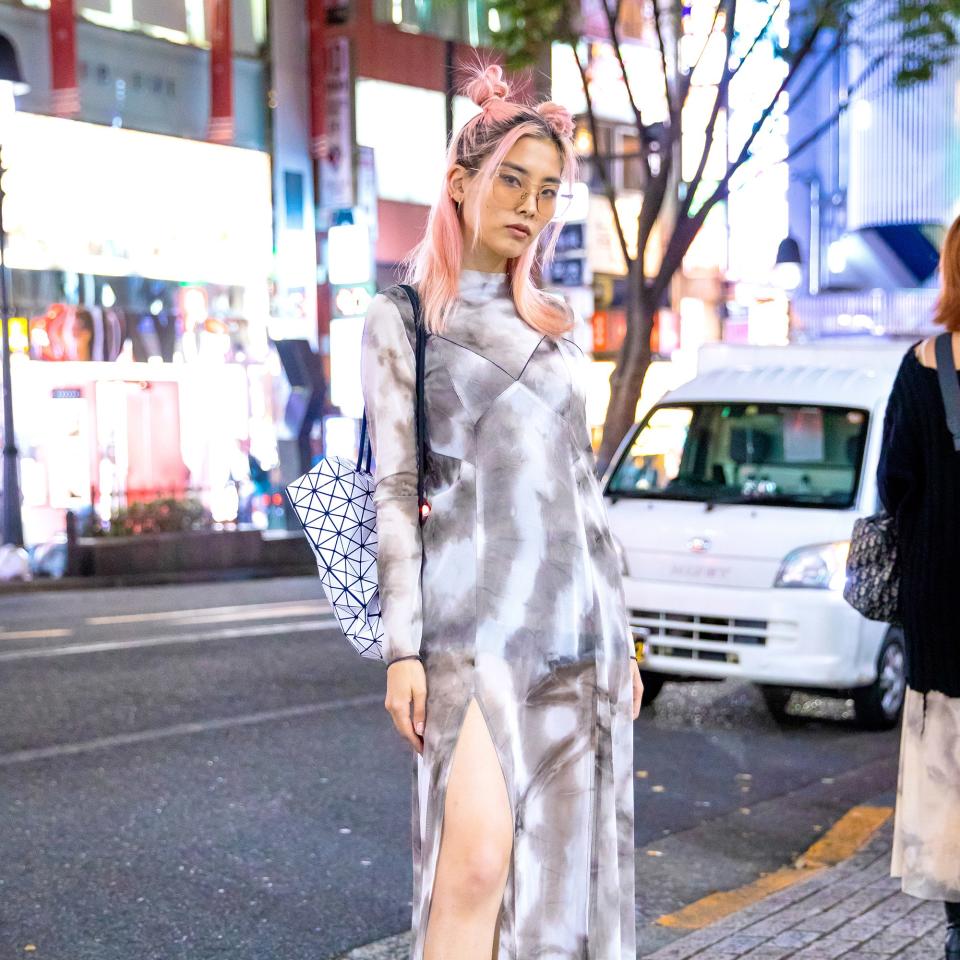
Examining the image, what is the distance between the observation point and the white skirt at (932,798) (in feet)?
12.3

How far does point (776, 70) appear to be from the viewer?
1662 cm

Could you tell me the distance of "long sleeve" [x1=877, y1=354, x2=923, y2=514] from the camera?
373 cm

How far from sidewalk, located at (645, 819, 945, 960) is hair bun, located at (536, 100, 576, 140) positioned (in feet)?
7.90

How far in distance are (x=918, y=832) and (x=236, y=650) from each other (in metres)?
7.47

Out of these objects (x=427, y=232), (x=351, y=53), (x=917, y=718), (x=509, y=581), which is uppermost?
(x=351, y=53)

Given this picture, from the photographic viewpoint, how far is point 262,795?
644 cm

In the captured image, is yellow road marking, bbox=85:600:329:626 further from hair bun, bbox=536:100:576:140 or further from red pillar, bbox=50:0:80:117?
red pillar, bbox=50:0:80:117

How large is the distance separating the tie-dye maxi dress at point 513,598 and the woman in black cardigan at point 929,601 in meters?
1.18

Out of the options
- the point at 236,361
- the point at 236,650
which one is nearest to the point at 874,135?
the point at 236,361

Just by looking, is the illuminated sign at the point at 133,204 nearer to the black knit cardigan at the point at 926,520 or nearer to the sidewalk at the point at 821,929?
the sidewalk at the point at 821,929

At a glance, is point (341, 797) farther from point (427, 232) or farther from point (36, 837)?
point (427, 232)

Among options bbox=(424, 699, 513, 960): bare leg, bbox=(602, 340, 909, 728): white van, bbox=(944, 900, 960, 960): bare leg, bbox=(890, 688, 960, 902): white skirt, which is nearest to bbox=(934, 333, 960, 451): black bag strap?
bbox=(890, 688, 960, 902): white skirt

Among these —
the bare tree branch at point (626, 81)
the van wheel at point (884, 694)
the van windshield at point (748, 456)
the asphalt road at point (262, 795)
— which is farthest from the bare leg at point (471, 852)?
the bare tree branch at point (626, 81)

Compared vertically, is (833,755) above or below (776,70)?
below
